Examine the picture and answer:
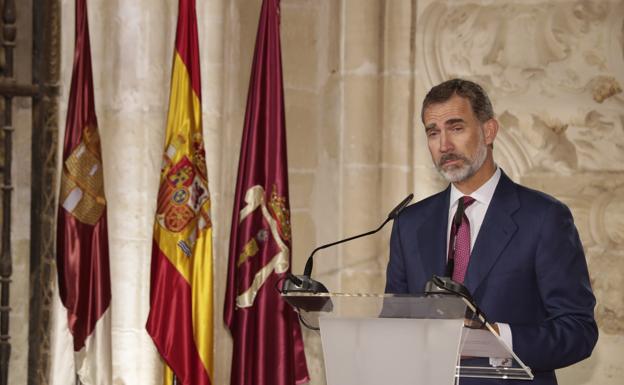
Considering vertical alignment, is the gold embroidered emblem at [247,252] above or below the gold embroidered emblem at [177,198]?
below

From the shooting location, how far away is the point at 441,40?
5.00 m

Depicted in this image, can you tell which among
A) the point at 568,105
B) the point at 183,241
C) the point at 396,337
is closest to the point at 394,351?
the point at 396,337

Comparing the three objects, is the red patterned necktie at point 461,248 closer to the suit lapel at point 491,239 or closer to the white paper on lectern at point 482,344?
the suit lapel at point 491,239

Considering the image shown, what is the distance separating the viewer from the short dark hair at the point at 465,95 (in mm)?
3424

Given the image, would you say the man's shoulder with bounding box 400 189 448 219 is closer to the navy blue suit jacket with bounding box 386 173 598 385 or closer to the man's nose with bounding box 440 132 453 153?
the navy blue suit jacket with bounding box 386 173 598 385

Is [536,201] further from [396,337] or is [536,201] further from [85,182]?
[85,182]

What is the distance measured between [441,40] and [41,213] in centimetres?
207

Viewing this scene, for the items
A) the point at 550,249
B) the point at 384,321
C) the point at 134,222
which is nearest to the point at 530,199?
the point at 550,249

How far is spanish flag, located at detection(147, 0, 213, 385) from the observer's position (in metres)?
4.54

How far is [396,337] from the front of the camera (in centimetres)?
245

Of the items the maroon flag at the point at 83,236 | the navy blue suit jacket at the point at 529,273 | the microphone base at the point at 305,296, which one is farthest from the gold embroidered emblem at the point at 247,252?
the microphone base at the point at 305,296

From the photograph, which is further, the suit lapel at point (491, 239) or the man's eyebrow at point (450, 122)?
the man's eyebrow at point (450, 122)

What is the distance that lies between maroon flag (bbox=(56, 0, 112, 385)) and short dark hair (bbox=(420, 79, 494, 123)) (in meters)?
1.77

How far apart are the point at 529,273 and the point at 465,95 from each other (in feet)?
2.10
